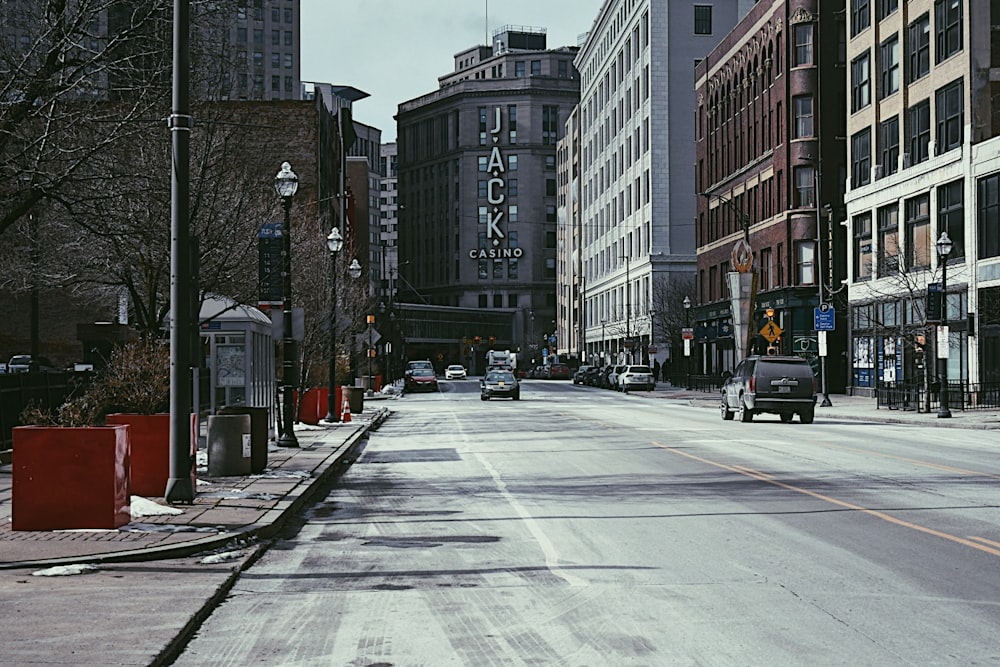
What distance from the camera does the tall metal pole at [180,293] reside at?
47.1 ft

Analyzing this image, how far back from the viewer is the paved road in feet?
25.4

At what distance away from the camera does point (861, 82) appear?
201ft

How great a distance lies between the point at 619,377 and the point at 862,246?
28317 millimetres

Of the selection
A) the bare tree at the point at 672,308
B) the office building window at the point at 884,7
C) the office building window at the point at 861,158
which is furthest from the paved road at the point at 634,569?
the bare tree at the point at 672,308

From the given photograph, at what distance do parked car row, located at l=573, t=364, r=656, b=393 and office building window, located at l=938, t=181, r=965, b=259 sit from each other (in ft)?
102

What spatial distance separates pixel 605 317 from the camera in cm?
12800

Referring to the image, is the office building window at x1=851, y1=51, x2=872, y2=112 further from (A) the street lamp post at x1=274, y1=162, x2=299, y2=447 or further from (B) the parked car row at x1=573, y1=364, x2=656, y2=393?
(A) the street lamp post at x1=274, y1=162, x2=299, y2=447

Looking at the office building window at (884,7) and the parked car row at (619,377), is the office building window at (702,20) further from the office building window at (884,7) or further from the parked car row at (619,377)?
the office building window at (884,7)

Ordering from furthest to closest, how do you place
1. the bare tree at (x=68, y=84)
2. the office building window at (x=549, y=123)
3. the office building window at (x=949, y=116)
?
the office building window at (x=549, y=123), the office building window at (x=949, y=116), the bare tree at (x=68, y=84)

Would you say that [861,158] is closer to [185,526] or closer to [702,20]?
[702,20]

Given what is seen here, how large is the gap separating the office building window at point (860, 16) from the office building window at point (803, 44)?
6462mm

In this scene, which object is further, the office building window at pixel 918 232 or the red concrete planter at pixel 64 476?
the office building window at pixel 918 232

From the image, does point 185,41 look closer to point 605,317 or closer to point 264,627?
point 264,627

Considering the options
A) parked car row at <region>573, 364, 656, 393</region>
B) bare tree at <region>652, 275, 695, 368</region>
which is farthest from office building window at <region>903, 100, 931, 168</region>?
bare tree at <region>652, 275, 695, 368</region>
